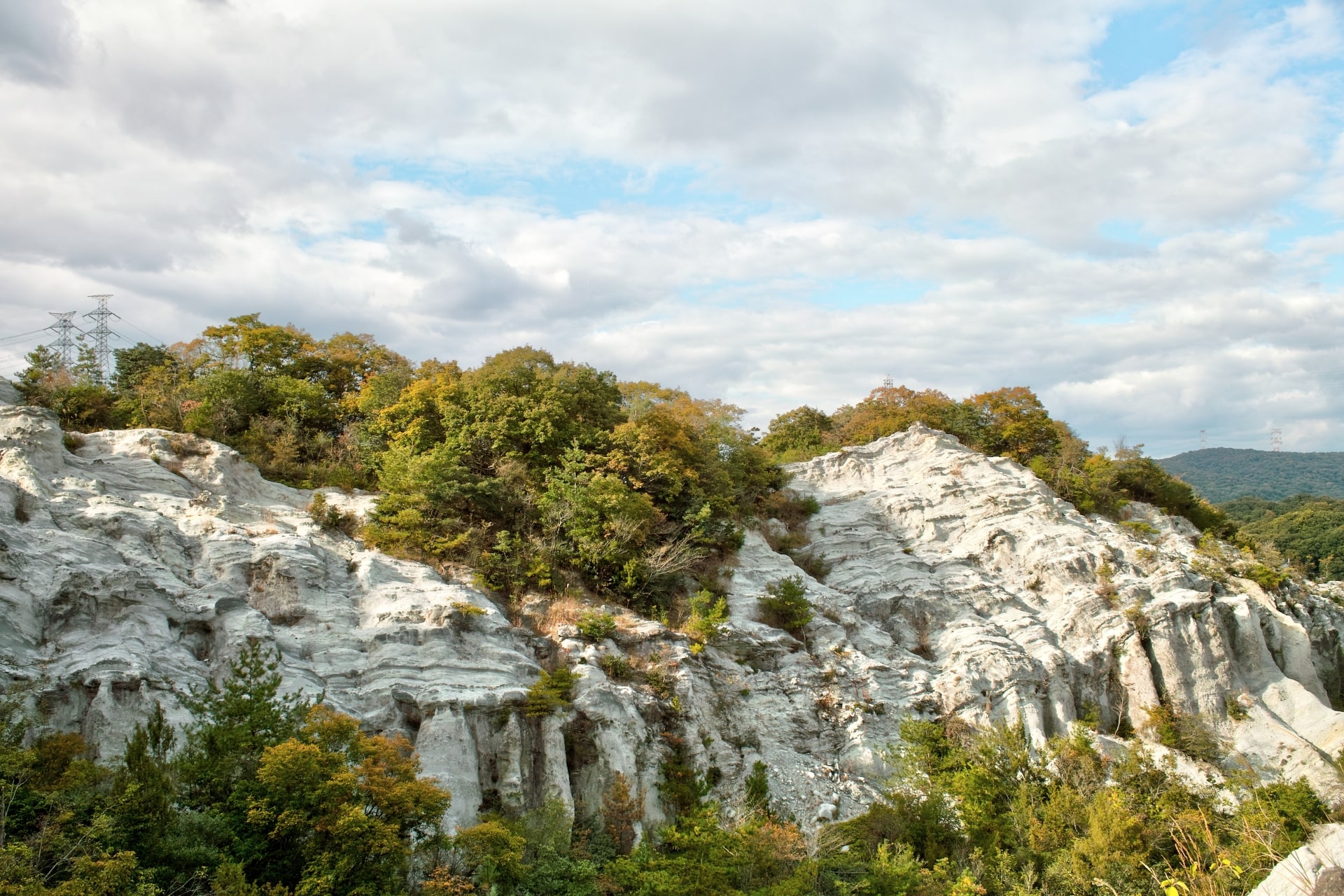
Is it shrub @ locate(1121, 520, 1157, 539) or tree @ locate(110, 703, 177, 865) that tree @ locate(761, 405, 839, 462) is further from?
tree @ locate(110, 703, 177, 865)

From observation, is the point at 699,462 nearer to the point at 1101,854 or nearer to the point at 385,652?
the point at 385,652

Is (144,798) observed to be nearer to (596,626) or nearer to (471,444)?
(596,626)

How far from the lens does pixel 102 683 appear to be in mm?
12617

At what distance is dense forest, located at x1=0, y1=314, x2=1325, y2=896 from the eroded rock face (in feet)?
2.47

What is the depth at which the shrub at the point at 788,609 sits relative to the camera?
75.2 ft

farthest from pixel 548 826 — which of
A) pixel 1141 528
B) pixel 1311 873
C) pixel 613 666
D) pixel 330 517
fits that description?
pixel 1141 528

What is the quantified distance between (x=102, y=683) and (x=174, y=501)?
695 cm

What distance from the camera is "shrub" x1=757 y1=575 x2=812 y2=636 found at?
2292cm

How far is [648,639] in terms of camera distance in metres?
19.6

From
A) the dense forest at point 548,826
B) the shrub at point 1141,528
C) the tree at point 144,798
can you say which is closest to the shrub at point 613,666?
the dense forest at point 548,826

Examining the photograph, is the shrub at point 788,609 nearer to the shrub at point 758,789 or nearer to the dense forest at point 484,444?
the dense forest at point 484,444

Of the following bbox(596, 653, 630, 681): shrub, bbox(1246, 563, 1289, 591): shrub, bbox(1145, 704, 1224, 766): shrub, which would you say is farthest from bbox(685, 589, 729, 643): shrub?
bbox(1246, 563, 1289, 591): shrub

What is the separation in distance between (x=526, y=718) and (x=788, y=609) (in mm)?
9442

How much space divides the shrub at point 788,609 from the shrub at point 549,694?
299 inches
